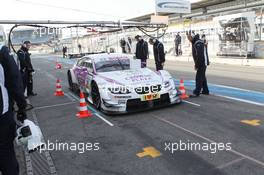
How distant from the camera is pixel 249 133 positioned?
17.1 feet

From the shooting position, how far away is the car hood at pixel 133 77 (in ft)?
23.1

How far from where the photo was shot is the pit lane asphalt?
4059 mm

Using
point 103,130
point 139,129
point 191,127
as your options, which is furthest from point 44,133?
point 191,127

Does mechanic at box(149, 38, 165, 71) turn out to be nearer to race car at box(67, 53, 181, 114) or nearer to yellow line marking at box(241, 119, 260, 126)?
race car at box(67, 53, 181, 114)

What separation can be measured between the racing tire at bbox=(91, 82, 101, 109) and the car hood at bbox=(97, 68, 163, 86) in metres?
0.32

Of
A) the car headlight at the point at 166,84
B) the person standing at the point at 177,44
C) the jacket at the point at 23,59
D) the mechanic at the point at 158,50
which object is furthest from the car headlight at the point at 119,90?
the person standing at the point at 177,44

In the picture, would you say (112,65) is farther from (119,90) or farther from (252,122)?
(252,122)

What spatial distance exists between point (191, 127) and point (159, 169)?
194cm

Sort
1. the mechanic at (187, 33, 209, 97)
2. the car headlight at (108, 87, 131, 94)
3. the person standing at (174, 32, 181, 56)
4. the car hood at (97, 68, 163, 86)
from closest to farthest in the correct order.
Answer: the car headlight at (108, 87, 131, 94) → the car hood at (97, 68, 163, 86) → the mechanic at (187, 33, 209, 97) → the person standing at (174, 32, 181, 56)

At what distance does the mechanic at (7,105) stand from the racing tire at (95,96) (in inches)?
179

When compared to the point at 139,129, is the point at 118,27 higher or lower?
higher

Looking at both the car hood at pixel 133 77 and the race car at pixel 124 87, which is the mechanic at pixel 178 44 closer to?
the race car at pixel 124 87

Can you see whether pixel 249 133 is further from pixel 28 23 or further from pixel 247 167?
pixel 28 23

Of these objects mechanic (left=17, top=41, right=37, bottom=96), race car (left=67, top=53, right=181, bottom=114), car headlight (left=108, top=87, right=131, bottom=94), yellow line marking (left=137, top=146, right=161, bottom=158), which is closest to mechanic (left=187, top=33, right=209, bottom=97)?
race car (left=67, top=53, right=181, bottom=114)
